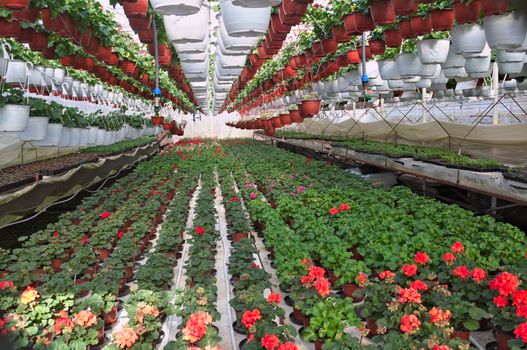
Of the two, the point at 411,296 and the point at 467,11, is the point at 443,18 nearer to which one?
the point at 467,11

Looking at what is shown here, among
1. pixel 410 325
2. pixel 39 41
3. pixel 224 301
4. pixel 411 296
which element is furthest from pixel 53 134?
pixel 410 325

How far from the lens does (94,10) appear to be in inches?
258

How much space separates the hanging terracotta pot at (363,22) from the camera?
217 inches

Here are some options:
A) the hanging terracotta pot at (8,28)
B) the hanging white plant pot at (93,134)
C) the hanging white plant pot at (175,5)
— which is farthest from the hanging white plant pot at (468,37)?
the hanging white plant pot at (93,134)

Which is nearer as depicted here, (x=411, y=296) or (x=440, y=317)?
(x=440, y=317)

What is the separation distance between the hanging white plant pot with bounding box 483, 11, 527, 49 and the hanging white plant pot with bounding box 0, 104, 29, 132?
4.28 metres

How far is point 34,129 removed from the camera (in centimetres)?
591

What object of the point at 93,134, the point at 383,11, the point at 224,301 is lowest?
the point at 224,301

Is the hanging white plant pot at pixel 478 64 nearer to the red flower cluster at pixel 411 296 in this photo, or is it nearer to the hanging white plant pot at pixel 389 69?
the hanging white plant pot at pixel 389 69

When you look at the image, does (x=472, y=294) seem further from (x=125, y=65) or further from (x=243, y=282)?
(x=125, y=65)

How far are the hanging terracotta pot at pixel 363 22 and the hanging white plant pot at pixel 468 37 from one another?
0.84 meters

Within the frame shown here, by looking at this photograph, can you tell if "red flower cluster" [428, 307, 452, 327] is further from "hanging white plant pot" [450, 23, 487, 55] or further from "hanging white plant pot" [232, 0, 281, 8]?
"hanging white plant pot" [450, 23, 487, 55]

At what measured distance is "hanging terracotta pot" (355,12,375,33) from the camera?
5.52 metres

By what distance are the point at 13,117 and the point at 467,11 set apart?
13.4 ft
